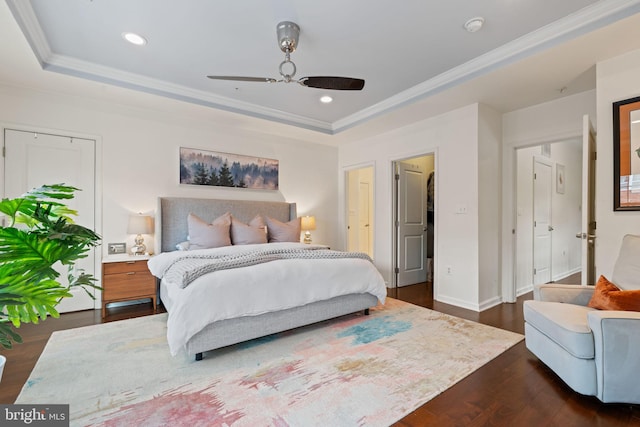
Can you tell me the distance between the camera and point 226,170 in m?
4.45

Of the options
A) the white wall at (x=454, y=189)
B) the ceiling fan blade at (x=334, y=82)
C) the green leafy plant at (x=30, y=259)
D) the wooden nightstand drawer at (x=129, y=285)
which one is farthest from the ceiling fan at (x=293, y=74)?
the wooden nightstand drawer at (x=129, y=285)

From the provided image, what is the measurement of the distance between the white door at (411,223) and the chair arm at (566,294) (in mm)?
2439

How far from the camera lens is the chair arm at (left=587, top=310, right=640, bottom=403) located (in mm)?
1635

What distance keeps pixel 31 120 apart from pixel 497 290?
588 cm

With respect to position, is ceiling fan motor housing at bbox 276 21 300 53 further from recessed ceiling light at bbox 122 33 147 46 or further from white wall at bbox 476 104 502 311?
white wall at bbox 476 104 502 311

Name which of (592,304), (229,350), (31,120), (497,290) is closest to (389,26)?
(592,304)

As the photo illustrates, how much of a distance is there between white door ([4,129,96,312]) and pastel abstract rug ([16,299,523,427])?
993 millimetres

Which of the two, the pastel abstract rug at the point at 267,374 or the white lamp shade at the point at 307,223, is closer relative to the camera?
the pastel abstract rug at the point at 267,374

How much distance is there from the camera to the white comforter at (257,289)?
2125mm

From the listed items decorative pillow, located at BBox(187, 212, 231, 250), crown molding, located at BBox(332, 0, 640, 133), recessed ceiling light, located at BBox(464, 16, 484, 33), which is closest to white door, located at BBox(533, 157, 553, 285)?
crown molding, located at BBox(332, 0, 640, 133)

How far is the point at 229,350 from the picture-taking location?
2.43 meters

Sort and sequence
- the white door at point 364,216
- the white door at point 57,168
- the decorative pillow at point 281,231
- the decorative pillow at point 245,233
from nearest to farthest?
the white door at point 57,168
the decorative pillow at point 245,233
the decorative pillow at point 281,231
the white door at point 364,216

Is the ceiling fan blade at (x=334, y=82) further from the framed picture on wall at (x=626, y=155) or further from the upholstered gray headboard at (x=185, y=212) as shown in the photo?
the upholstered gray headboard at (x=185, y=212)

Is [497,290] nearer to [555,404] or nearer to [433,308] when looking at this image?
[433,308]
